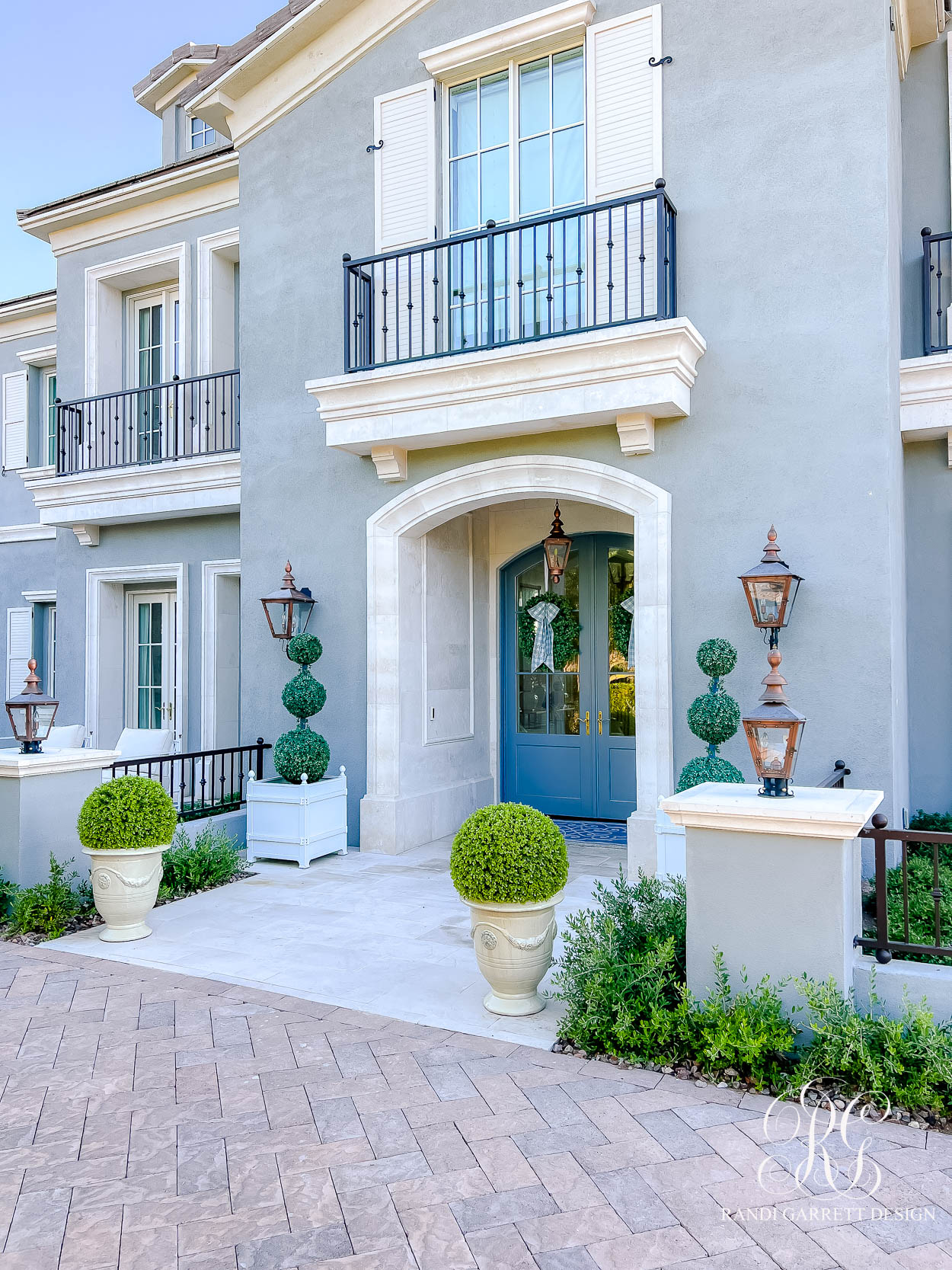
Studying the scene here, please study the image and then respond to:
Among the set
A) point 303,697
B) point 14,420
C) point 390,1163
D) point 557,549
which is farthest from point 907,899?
point 14,420

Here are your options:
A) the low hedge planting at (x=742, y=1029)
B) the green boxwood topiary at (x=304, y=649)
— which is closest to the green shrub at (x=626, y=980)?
the low hedge planting at (x=742, y=1029)

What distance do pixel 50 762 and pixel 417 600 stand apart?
3.34 metres

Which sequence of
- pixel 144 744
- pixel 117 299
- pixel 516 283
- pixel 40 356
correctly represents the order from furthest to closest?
pixel 40 356 < pixel 117 299 < pixel 144 744 < pixel 516 283

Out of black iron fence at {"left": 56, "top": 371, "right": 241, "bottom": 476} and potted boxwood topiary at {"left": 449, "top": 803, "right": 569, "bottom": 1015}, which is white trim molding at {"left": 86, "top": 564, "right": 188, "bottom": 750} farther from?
potted boxwood topiary at {"left": 449, "top": 803, "right": 569, "bottom": 1015}

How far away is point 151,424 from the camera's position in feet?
34.1

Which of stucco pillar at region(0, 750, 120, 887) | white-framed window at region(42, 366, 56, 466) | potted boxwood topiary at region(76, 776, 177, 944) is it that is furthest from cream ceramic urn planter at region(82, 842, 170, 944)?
white-framed window at region(42, 366, 56, 466)

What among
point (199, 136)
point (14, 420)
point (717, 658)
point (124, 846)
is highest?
point (199, 136)

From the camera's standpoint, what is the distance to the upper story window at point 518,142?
7.29 m

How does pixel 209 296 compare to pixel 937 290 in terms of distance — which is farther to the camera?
pixel 209 296

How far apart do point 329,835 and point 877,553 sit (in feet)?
15.7

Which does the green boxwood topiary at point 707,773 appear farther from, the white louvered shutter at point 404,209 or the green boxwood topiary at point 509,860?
the white louvered shutter at point 404,209

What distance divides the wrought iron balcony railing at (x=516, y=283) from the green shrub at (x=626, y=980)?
13.4ft

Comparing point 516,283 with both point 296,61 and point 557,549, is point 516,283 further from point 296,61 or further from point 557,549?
point 296,61

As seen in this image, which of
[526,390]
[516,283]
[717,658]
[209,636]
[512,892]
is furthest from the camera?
[209,636]
